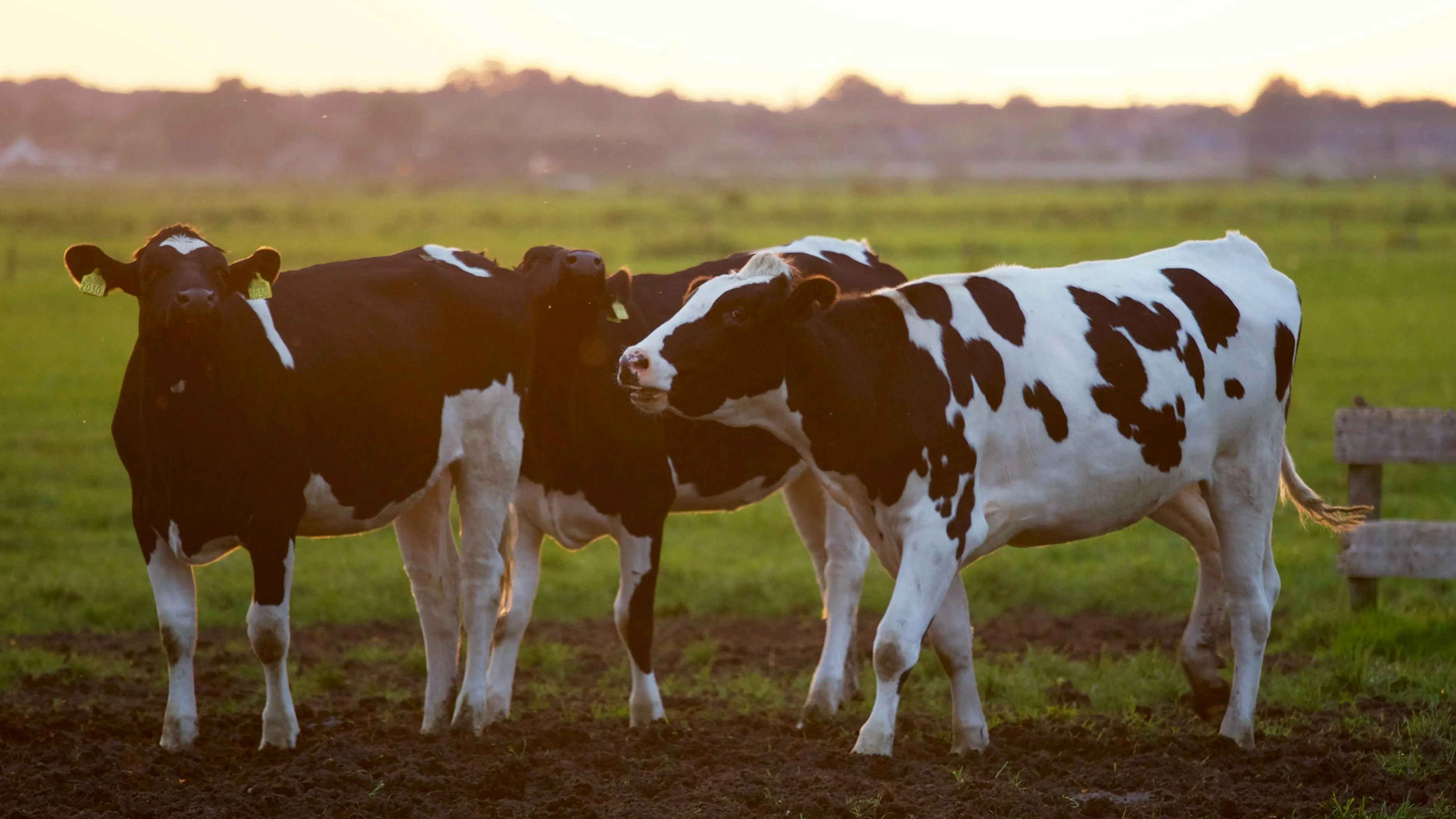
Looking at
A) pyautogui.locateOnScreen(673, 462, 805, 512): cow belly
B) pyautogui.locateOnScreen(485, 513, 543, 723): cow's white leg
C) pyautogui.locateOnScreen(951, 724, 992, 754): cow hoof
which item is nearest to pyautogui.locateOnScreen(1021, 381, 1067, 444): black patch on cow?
pyautogui.locateOnScreen(951, 724, 992, 754): cow hoof

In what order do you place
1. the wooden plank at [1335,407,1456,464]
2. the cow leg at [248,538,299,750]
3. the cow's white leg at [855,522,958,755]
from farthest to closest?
the wooden plank at [1335,407,1456,464]
the cow leg at [248,538,299,750]
the cow's white leg at [855,522,958,755]

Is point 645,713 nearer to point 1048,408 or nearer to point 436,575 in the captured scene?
point 436,575

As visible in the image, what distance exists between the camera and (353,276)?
7.41 meters

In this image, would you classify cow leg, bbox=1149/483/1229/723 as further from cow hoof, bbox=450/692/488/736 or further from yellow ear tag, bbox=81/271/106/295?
yellow ear tag, bbox=81/271/106/295

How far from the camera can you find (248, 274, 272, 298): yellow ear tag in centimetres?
654

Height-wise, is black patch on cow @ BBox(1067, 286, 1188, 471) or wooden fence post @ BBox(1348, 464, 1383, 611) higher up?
black patch on cow @ BBox(1067, 286, 1188, 471)

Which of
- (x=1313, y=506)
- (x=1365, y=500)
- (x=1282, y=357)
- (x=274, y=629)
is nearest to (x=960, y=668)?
(x=1282, y=357)

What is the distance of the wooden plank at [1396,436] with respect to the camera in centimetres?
925

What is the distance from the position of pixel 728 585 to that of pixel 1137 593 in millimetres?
2887

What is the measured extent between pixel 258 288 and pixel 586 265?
64.7 inches

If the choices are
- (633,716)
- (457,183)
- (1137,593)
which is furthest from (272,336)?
(457,183)

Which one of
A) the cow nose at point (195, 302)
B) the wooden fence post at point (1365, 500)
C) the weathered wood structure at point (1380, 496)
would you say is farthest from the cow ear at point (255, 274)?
the wooden fence post at point (1365, 500)

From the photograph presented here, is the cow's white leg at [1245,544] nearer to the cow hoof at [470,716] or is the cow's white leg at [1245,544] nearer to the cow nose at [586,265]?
the cow nose at [586,265]

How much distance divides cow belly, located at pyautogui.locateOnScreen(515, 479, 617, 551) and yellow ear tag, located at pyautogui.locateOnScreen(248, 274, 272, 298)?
1767mm
